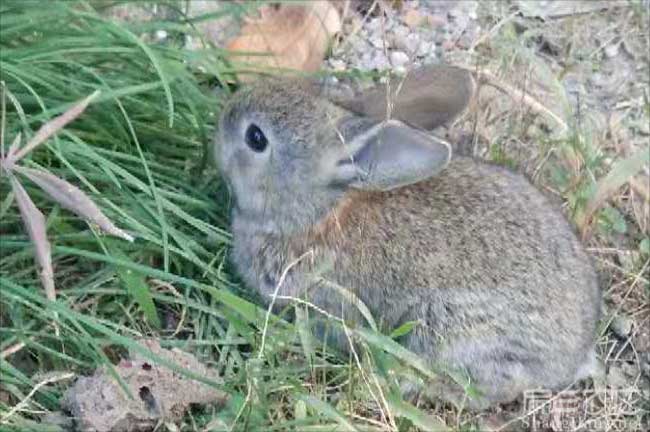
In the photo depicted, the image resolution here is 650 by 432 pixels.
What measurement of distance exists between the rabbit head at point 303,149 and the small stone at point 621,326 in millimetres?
1069

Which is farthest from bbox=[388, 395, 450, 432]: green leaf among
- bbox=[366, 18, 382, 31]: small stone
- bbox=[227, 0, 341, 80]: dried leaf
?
bbox=[366, 18, 382, 31]: small stone

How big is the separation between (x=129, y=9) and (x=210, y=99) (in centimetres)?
76

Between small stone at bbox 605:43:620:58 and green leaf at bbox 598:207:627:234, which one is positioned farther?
small stone at bbox 605:43:620:58

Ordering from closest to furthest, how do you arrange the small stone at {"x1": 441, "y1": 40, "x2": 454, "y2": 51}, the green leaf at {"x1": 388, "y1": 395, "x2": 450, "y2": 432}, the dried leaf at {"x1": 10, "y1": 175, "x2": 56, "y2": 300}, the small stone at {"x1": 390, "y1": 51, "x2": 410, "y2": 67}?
the dried leaf at {"x1": 10, "y1": 175, "x2": 56, "y2": 300} → the green leaf at {"x1": 388, "y1": 395, "x2": 450, "y2": 432} → the small stone at {"x1": 390, "y1": 51, "x2": 410, "y2": 67} → the small stone at {"x1": 441, "y1": 40, "x2": 454, "y2": 51}

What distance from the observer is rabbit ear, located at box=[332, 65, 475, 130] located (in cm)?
423

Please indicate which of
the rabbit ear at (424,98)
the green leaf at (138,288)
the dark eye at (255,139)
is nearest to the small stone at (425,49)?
the rabbit ear at (424,98)

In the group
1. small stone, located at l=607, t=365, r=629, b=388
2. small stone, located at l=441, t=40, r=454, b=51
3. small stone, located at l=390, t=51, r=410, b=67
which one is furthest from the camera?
small stone, located at l=441, t=40, r=454, b=51

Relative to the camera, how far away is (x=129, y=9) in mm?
5242

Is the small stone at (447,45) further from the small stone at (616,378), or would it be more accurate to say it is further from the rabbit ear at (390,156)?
the small stone at (616,378)

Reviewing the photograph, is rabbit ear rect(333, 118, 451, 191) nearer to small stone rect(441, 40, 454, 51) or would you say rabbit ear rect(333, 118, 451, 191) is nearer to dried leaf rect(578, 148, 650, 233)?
dried leaf rect(578, 148, 650, 233)

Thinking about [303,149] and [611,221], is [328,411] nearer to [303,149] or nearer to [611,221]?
[303,149]

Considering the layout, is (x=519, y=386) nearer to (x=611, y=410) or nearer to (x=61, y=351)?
(x=611, y=410)

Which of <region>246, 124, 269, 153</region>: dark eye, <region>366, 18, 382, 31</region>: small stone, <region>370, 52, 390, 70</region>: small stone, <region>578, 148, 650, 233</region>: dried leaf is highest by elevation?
<region>246, 124, 269, 153</region>: dark eye

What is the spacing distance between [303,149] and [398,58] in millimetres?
1371
